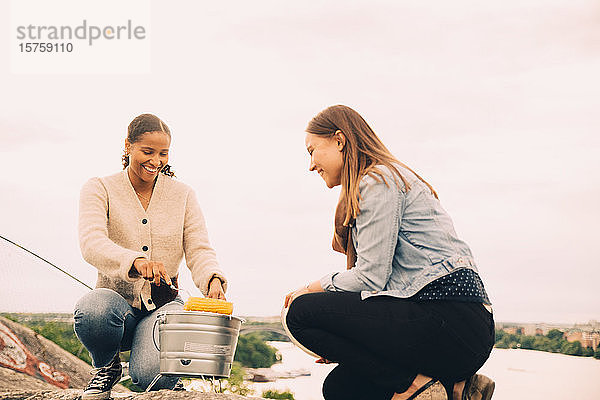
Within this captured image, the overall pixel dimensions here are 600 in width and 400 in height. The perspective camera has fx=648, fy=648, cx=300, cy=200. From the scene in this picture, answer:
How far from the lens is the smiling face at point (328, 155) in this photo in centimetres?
211

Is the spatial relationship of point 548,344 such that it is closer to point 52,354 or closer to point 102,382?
point 102,382

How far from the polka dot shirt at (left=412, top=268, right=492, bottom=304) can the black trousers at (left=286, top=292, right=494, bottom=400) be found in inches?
0.7

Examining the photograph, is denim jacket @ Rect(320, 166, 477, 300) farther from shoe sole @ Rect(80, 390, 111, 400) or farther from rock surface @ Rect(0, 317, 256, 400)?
rock surface @ Rect(0, 317, 256, 400)

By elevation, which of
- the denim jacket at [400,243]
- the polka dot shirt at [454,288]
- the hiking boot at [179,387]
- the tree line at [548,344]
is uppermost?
the denim jacket at [400,243]

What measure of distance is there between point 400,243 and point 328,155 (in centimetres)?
38

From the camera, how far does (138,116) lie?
105 inches

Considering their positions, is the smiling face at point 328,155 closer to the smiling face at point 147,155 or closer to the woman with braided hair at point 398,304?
the woman with braided hair at point 398,304

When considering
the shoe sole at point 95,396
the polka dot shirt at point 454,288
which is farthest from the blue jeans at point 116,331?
the polka dot shirt at point 454,288

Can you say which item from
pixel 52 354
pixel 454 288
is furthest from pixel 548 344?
pixel 52 354

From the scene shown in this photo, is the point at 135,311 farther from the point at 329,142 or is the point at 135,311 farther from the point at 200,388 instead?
the point at 329,142

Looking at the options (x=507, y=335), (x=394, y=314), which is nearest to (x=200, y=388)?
(x=394, y=314)

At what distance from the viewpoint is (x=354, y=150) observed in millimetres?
2070

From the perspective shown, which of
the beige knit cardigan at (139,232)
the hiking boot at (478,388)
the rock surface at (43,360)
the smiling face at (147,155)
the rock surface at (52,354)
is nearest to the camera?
the hiking boot at (478,388)

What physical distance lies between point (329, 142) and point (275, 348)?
3023 millimetres
